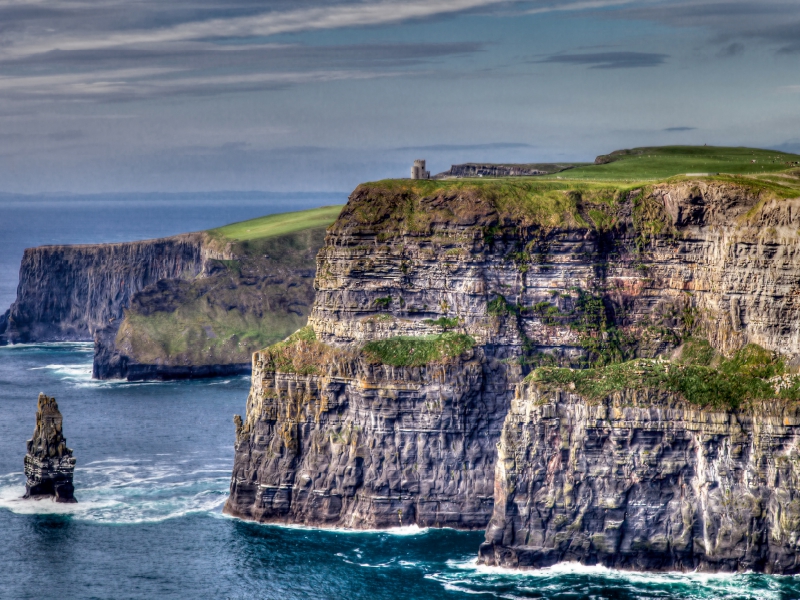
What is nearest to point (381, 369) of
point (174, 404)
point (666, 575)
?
point (666, 575)

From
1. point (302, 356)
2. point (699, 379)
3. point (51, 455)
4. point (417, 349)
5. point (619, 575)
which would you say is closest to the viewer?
point (619, 575)

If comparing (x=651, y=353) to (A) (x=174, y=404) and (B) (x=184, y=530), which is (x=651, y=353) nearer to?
(B) (x=184, y=530)

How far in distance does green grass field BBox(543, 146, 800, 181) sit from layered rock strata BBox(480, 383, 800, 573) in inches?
1495

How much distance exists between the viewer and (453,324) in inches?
4660

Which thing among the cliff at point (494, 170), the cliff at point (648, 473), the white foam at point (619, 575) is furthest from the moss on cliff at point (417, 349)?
the cliff at point (494, 170)

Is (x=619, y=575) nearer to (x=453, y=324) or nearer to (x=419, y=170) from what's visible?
(x=453, y=324)

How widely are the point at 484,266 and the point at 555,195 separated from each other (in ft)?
30.7

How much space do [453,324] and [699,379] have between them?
854 inches

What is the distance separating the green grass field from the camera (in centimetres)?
14200

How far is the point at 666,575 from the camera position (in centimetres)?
10300

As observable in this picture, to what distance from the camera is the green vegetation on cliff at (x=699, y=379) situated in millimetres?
104000

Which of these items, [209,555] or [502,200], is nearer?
[209,555]

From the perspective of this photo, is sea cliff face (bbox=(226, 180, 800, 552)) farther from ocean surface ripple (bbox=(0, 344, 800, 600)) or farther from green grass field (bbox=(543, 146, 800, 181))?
green grass field (bbox=(543, 146, 800, 181))

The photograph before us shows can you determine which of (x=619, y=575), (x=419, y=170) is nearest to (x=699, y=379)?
(x=619, y=575)
